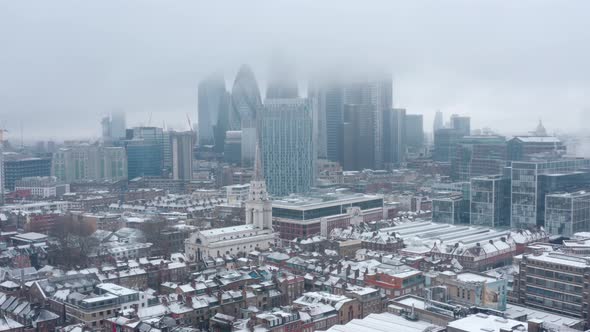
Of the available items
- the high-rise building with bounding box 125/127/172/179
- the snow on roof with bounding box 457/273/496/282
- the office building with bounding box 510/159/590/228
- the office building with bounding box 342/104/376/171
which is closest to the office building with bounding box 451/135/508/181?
the office building with bounding box 510/159/590/228

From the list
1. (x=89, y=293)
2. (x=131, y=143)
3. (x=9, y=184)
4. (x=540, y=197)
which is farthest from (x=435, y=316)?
(x=131, y=143)

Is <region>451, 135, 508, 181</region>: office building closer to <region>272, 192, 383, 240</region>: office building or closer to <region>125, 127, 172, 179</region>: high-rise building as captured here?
<region>272, 192, 383, 240</region>: office building

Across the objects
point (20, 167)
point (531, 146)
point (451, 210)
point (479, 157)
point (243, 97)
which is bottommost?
point (451, 210)

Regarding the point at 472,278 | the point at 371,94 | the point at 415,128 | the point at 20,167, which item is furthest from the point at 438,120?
the point at 472,278

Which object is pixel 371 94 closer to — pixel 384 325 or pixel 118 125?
pixel 118 125

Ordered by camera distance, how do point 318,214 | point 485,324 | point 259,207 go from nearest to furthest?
point 485,324 → point 259,207 → point 318,214

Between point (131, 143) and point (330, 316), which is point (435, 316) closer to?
point (330, 316)
